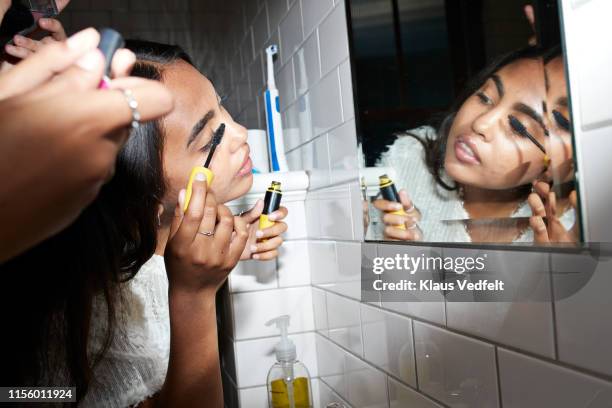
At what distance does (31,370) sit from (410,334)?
51 cm

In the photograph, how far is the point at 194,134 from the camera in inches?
31.7

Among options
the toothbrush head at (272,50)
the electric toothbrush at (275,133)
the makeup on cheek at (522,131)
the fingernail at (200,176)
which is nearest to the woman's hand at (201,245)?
the fingernail at (200,176)

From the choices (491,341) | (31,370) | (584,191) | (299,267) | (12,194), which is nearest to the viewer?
(12,194)

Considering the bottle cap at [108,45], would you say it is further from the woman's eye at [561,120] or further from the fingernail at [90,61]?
the woman's eye at [561,120]

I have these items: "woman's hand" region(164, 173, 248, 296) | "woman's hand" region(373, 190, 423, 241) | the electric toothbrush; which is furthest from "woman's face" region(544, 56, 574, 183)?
the electric toothbrush

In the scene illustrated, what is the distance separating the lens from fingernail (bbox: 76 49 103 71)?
28 cm

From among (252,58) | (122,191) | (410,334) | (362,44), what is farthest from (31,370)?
(252,58)

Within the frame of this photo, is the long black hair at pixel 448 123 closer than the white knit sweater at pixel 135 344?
Yes

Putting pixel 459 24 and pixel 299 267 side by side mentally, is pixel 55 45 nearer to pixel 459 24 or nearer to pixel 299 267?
pixel 459 24

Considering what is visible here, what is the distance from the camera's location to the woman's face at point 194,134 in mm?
800

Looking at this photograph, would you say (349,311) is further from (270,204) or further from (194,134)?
(194,134)

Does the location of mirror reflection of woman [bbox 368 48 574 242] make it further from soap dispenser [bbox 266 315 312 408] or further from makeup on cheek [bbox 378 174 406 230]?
soap dispenser [bbox 266 315 312 408]

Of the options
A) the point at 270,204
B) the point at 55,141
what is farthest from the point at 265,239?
the point at 55,141

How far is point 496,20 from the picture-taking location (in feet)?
1.50
